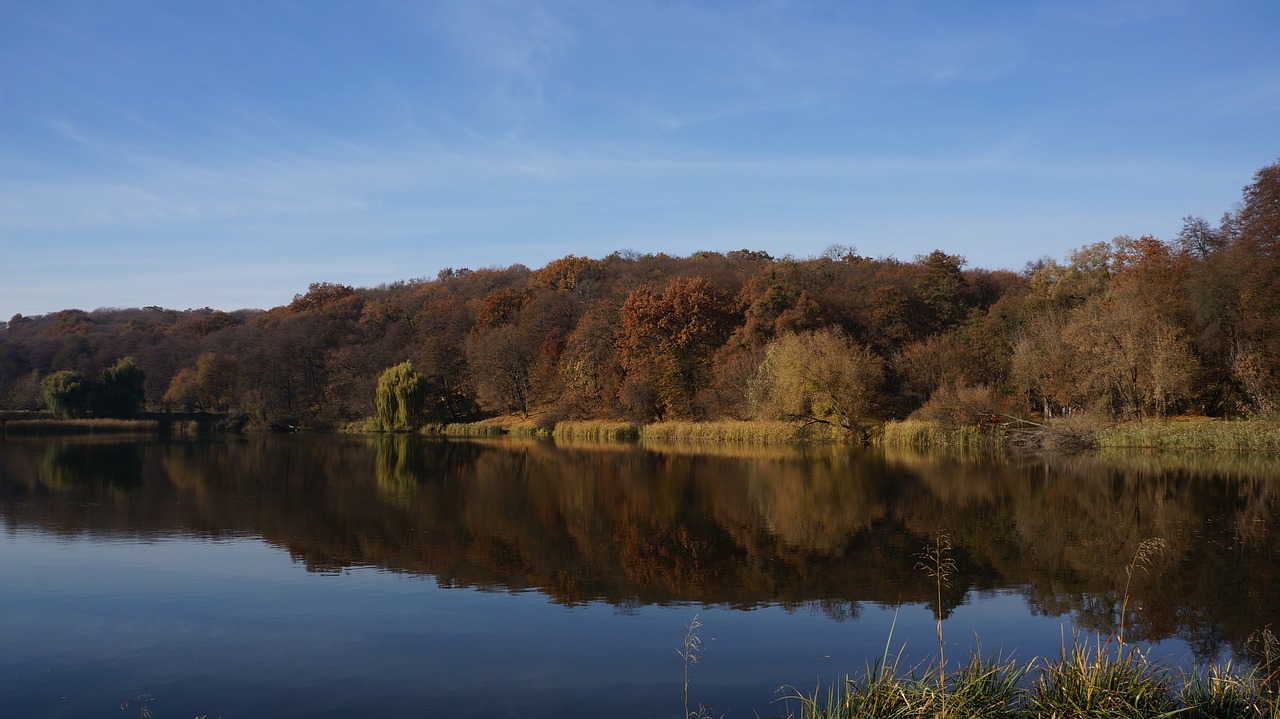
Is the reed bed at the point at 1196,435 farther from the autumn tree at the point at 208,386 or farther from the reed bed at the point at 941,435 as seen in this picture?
the autumn tree at the point at 208,386

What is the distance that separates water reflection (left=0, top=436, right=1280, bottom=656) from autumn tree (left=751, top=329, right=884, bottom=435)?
6.89 meters

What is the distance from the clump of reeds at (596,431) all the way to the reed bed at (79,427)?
2808 cm

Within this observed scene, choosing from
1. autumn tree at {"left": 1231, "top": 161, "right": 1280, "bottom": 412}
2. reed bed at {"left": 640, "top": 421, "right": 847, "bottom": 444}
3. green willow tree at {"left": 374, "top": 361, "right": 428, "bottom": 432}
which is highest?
autumn tree at {"left": 1231, "top": 161, "right": 1280, "bottom": 412}

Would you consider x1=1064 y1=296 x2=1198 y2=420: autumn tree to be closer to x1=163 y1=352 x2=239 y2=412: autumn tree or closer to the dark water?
the dark water

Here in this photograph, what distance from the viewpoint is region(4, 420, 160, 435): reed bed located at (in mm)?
56250

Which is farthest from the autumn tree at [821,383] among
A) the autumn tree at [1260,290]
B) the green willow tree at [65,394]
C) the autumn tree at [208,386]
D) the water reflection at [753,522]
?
the autumn tree at [208,386]

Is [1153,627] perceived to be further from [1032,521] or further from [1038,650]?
[1032,521]

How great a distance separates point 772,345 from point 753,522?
2616 centimetres

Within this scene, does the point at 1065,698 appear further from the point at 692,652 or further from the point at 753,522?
the point at 753,522

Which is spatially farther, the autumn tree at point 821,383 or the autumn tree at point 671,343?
the autumn tree at point 671,343

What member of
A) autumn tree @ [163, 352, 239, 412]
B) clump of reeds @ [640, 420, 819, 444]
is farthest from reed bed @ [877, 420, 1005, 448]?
autumn tree @ [163, 352, 239, 412]

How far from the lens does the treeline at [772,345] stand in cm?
3434

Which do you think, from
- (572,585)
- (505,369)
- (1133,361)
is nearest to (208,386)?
(505,369)

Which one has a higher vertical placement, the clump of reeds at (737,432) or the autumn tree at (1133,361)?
the autumn tree at (1133,361)
